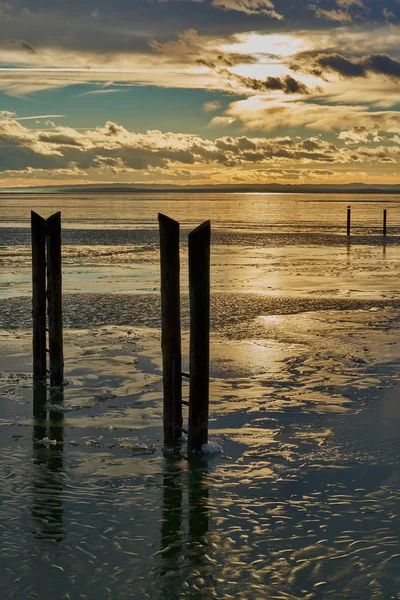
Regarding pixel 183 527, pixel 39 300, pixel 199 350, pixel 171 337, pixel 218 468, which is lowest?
pixel 183 527

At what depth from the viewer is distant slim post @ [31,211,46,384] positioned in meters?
13.9

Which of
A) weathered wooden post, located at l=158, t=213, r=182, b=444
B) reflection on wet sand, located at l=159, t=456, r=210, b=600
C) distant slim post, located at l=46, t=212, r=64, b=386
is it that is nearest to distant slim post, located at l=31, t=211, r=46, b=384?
distant slim post, located at l=46, t=212, r=64, b=386

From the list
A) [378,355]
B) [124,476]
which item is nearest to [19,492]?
[124,476]

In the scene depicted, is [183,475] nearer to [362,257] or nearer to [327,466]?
[327,466]

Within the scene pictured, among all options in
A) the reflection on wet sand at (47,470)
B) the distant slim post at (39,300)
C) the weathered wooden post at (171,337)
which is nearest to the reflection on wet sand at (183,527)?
the weathered wooden post at (171,337)

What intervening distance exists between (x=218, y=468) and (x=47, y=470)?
1.94m

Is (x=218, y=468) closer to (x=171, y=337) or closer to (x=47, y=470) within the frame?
(x=171, y=337)

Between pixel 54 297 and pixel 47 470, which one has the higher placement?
pixel 54 297

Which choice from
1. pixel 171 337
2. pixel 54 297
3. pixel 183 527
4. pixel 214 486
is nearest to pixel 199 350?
pixel 171 337

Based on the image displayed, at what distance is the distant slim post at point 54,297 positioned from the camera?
43.7 ft

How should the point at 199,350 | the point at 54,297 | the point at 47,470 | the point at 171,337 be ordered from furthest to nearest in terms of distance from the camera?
the point at 54,297 → the point at 171,337 → the point at 199,350 → the point at 47,470

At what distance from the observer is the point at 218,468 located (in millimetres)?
9680

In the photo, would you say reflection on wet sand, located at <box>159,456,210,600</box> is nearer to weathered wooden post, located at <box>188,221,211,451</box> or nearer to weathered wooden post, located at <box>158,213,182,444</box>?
weathered wooden post, located at <box>188,221,211,451</box>

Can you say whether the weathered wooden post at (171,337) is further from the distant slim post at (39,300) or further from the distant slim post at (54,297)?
the distant slim post at (39,300)
